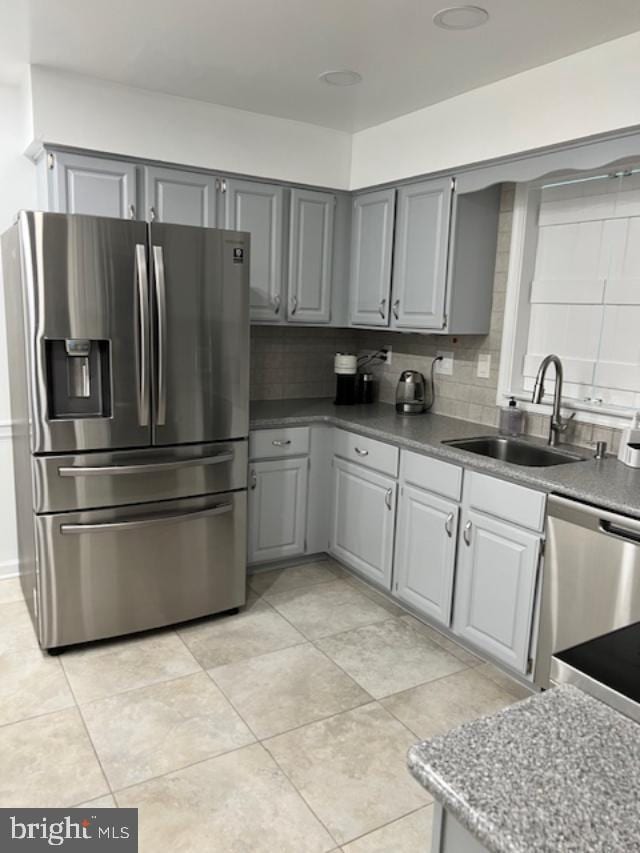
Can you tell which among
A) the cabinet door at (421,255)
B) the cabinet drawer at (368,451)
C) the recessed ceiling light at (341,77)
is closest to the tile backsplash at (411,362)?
the cabinet door at (421,255)

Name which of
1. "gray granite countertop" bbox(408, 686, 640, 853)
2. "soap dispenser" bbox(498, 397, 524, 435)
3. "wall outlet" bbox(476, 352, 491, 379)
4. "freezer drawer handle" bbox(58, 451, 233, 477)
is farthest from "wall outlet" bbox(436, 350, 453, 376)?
"gray granite countertop" bbox(408, 686, 640, 853)

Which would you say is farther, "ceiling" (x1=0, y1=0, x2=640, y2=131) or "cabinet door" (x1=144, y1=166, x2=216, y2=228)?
"cabinet door" (x1=144, y1=166, x2=216, y2=228)

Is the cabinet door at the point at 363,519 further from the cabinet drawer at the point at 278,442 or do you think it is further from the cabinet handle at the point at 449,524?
the cabinet handle at the point at 449,524

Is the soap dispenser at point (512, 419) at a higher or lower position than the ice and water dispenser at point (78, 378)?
lower

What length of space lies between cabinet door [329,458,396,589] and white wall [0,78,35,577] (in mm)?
1781

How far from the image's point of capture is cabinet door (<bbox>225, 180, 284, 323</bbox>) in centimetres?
347

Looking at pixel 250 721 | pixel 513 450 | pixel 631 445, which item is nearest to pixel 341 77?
pixel 513 450

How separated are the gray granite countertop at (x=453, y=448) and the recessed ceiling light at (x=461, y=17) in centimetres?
163

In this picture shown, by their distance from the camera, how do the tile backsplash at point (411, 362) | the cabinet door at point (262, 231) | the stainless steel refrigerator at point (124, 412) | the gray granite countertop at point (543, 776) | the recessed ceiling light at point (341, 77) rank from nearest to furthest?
the gray granite countertop at point (543, 776) < the stainless steel refrigerator at point (124, 412) < the recessed ceiling light at point (341, 77) < the tile backsplash at point (411, 362) < the cabinet door at point (262, 231)

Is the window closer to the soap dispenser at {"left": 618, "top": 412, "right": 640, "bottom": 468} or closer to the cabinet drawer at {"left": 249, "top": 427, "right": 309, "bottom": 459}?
the soap dispenser at {"left": 618, "top": 412, "right": 640, "bottom": 468}

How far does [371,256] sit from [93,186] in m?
1.54

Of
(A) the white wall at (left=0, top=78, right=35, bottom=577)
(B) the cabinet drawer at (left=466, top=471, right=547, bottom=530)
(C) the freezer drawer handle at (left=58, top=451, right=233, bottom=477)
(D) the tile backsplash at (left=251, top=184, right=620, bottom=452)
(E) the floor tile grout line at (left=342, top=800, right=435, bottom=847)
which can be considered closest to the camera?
(E) the floor tile grout line at (left=342, top=800, right=435, bottom=847)

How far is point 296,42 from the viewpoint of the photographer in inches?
100

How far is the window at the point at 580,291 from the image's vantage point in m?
2.88
